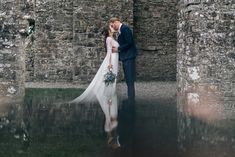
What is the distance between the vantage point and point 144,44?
17578 millimetres

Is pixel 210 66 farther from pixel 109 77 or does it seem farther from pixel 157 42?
pixel 157 42

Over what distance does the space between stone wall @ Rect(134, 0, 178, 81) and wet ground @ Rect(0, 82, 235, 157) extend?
613 cm

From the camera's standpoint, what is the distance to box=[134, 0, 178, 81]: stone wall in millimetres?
17531

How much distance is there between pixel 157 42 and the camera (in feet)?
57.7

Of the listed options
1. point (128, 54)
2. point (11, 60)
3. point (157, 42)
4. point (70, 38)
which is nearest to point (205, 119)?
point (11, 60)

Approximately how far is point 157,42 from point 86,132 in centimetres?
998

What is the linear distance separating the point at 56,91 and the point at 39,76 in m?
2.81

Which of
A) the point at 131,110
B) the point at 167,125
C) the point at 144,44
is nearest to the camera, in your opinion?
the point at 167,125

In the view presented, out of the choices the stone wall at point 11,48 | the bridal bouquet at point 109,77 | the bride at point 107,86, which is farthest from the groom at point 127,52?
the stone wall at point 11,48

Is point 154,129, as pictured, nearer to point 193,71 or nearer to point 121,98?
point 193,71

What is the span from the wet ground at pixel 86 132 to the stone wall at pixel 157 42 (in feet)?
20.1

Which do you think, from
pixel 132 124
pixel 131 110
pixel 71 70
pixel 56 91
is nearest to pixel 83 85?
pixel 71 70

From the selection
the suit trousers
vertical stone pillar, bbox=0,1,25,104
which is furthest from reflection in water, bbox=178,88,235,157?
vertical stone pillar, bbox=0,1,25,104

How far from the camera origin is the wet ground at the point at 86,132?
21.8 ft
